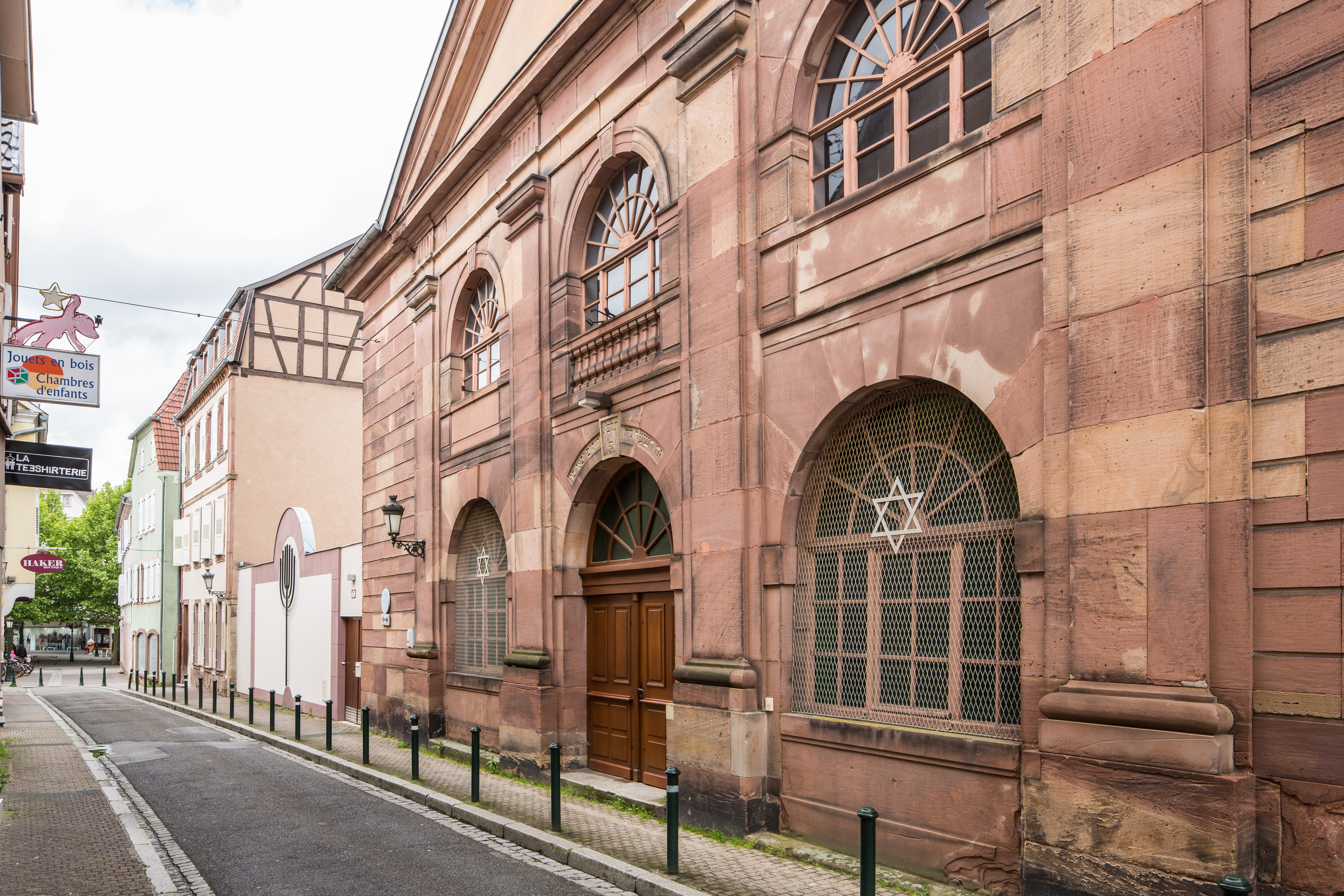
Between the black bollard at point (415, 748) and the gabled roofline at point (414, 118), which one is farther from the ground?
the gabled roofline at point (414, 118)

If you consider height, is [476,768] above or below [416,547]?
below

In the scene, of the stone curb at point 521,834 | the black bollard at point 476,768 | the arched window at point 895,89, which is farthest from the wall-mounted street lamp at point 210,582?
the arched window at point 895,89

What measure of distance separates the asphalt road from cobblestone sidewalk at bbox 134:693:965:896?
A: 0.63 meters

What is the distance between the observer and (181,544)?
→ 36.1m

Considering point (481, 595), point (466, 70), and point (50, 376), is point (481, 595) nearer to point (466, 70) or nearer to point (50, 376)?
point (50, 376)

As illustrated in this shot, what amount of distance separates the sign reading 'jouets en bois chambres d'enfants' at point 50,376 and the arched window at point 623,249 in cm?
719

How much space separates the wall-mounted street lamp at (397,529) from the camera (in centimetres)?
1464

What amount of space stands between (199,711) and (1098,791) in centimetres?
2186

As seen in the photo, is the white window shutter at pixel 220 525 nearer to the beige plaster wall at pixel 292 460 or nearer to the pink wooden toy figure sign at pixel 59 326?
the beige plaster wall at pixel 292 460

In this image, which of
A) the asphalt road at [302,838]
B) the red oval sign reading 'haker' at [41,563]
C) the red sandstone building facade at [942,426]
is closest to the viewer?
the red sandstone building facade at [942,426]

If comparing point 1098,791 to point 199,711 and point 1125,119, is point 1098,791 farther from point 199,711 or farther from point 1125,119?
point 199,711

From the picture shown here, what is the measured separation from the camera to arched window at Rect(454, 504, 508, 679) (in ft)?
43.8

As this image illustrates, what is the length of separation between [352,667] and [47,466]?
7017 mm

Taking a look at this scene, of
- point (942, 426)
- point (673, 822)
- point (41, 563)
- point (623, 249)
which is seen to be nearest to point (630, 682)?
point (673, 822)
